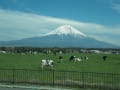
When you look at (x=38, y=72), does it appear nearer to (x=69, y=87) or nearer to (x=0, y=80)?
(x=0, y=80)

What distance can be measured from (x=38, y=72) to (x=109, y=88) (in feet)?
40.7

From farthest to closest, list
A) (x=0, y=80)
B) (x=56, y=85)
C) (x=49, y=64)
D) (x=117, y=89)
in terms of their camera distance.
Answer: (x=49, y=64), (x=0, y=80), (x=56, y=85), (x=117, y=89)

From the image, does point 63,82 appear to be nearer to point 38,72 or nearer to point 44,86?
point 44,86

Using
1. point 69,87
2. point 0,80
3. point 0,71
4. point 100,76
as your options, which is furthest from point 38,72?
point 69,87

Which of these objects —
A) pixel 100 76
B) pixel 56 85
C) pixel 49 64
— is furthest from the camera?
pixel 49 64

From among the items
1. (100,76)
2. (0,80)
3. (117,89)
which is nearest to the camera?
(117,89)

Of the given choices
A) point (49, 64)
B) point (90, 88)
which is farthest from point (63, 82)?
point (49, 64)

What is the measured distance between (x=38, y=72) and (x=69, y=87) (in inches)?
435

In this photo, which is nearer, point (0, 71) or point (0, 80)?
point (0, 80)

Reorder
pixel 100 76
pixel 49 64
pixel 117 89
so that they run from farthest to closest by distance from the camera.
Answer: pixel 49 64 → pixel 100 76 → pixel 117 89

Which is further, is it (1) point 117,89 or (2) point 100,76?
(2) point 100,76

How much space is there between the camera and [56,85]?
2427 cm

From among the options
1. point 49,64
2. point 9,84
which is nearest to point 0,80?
point 9,84

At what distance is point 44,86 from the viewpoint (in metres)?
24.1
